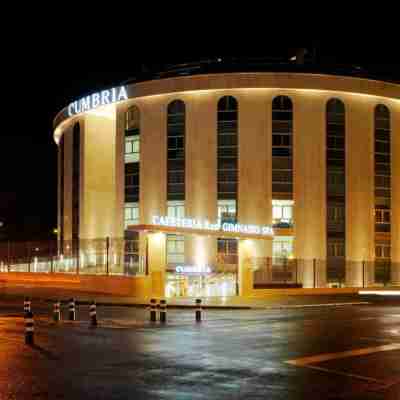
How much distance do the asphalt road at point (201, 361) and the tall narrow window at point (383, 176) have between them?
118 ft

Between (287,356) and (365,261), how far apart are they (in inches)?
1709

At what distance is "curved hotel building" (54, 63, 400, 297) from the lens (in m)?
55.2

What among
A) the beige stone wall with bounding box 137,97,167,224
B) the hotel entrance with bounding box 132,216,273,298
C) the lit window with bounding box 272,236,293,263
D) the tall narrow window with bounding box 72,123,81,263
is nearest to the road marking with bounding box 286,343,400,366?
the hotel entrance with bounding box 132,216,273,298

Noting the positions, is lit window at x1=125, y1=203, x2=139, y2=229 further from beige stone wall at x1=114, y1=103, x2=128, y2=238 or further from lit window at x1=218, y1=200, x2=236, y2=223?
lit window at x1=218, y1=200, x2=236, y2=223

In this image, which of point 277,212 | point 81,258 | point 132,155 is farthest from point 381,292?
point 132,155

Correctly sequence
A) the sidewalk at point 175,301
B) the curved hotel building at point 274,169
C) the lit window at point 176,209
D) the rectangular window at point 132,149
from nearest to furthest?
the sidewalk at point 175,301 → the curved hotel building at point 274,169 → the lit window at point 176,209 → the rectangular window at point 132,149

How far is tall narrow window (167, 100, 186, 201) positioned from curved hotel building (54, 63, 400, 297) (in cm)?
8

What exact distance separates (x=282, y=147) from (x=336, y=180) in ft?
17.2

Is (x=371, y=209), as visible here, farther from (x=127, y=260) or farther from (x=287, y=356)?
(x=287, y=356)

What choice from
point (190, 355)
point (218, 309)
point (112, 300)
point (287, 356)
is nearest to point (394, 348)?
point (287, 356)

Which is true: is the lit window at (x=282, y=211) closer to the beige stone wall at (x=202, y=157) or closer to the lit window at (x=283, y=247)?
the lit window at (x=283, y=247)

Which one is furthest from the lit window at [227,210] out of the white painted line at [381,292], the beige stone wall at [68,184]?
the beige stone wall at [68,184]

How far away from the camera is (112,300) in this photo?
3631 centimetres

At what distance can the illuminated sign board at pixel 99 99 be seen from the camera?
5825 centimetres
